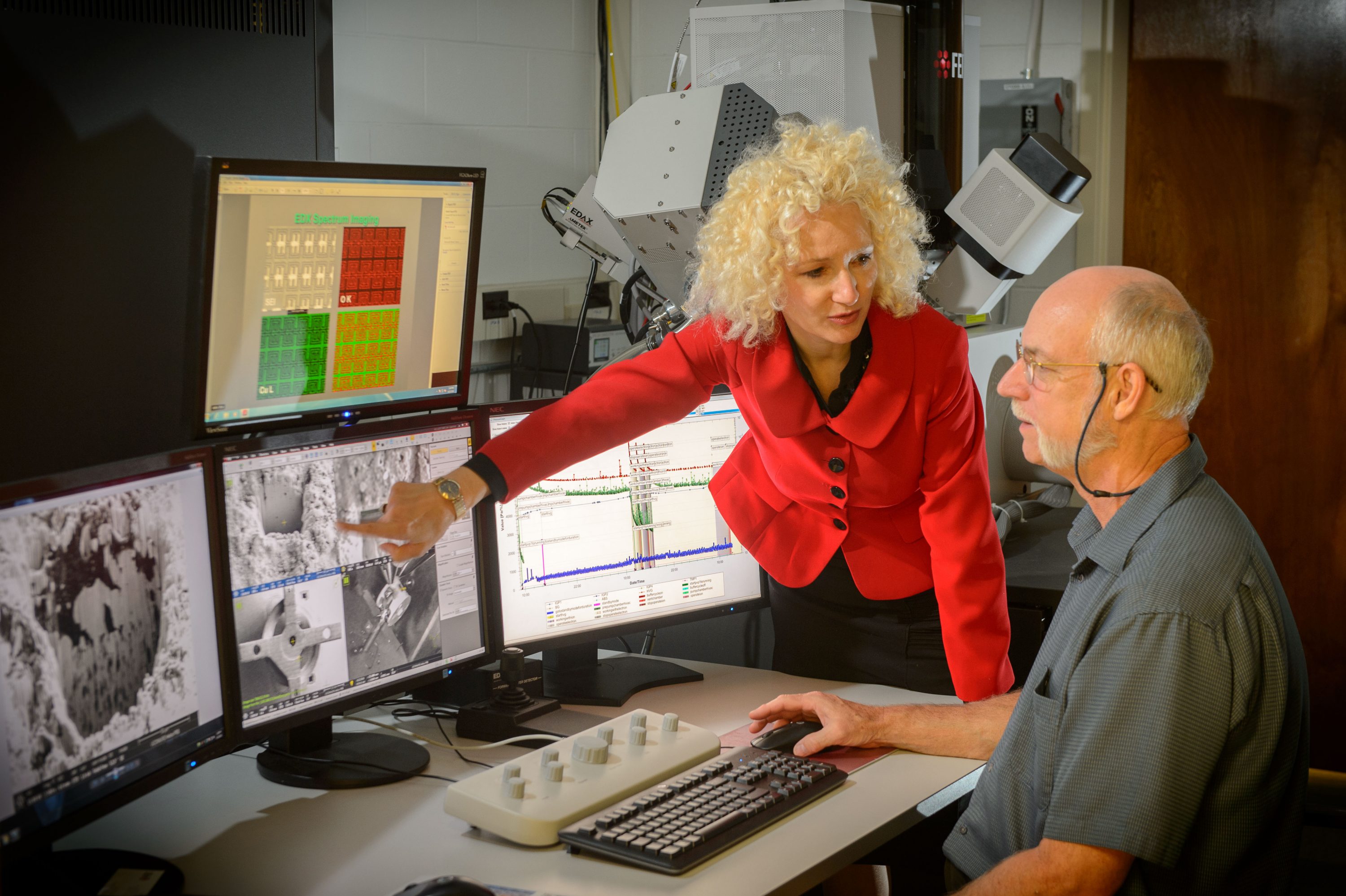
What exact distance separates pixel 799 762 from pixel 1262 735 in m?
0.52

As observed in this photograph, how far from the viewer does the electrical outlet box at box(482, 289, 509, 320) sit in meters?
3.55

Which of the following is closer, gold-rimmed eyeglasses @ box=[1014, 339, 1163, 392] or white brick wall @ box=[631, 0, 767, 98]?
gold-rimmed eyeglasses @ box=[1014, 339, 1163, 392]

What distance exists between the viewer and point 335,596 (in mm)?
1354

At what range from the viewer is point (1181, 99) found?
3162 millimetres

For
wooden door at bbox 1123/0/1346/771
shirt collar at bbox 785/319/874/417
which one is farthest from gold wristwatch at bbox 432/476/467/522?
wooden door at bbox 1123/0/1346/771

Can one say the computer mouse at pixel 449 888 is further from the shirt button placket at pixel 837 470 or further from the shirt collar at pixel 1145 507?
the shirt button placket at pixel 837 470

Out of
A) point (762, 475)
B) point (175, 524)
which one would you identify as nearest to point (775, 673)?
point (762, 475)

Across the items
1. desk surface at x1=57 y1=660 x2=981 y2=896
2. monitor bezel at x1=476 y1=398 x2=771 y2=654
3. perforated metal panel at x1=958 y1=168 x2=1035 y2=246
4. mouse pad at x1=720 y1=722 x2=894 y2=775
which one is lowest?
desk surface at x1=57 y1=660 x2=981 y2=896

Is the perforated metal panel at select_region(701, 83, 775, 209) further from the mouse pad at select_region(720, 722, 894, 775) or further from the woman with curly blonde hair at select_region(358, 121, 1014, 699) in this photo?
the mouse pad at select_region(720, 722, 894, 775)

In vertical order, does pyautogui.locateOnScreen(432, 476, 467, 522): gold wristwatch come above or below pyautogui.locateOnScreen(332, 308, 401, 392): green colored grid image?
below

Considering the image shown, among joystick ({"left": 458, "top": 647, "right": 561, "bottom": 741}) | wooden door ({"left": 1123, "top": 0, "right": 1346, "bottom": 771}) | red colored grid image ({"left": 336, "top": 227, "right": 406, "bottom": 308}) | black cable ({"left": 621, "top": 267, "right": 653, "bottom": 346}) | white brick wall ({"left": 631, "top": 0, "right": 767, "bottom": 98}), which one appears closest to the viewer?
red colored grid image ({"left": 336, "top": 227, "right": 406, "bottom": 308})

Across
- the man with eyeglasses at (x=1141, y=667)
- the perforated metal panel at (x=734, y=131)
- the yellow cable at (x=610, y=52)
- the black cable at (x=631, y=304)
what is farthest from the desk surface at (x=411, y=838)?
the yellow cable at (x=610, y=52)

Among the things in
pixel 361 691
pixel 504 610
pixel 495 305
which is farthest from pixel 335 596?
pixel 495 305

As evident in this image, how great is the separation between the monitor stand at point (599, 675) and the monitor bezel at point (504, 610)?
50 mm
